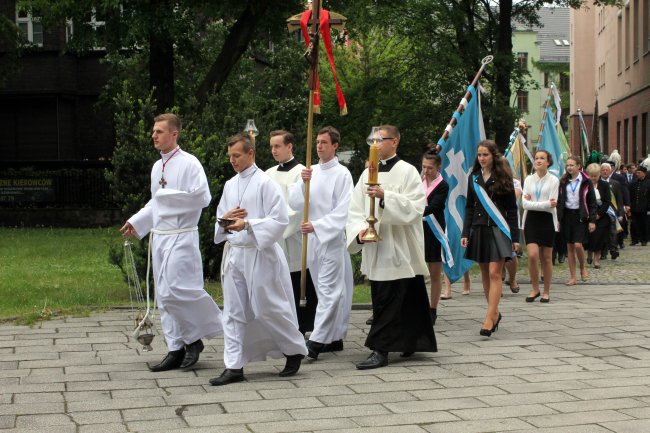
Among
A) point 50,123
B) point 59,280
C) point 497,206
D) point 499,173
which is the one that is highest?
point 50,123

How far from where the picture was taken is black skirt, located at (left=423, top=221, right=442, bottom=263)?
1146cm

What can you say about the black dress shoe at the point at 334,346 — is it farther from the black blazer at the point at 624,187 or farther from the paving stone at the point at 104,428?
the black blazer at the point at 624,187

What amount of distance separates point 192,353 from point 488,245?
10.4 ft

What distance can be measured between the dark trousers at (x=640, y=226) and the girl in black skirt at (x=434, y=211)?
1560 cm

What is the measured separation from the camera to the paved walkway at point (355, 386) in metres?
6.52

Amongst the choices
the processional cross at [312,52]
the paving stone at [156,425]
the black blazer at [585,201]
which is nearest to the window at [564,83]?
the black blazer at [585,201]

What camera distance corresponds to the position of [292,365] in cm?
824

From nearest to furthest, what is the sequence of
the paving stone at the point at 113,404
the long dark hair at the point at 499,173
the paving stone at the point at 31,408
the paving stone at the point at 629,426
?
the paving stone at the point at 629,426 → the paving stone at the point at 31,408 → the paving stone at the point at 113,404 → the long dark hair at the point at 499,173

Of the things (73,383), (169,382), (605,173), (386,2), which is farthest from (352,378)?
(386,2)

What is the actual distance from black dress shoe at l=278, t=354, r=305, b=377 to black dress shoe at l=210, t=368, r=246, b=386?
36 cm

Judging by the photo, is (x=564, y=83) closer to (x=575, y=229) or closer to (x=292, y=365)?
(x=575, y=229)

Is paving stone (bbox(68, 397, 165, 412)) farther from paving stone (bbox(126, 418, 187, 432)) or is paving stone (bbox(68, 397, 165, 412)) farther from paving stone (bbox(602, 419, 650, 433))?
paving stone (bbox(602, 419, 650, 433))

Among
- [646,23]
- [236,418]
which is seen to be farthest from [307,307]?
[646,23]

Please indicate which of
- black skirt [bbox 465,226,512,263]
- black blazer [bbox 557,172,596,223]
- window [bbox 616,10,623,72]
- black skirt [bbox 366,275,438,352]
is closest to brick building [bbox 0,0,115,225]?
black blazer [bbox 557,172,596,223]
